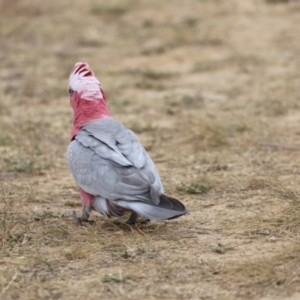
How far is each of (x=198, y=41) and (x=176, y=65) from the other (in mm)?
907

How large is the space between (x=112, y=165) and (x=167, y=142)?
2.53 m

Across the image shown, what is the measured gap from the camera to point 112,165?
16.6 ft

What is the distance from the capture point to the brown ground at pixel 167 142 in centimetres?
436

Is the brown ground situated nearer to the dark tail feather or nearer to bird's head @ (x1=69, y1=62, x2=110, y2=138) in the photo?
the dark tail feather

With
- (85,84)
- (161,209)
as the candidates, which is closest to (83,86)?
(85,84)

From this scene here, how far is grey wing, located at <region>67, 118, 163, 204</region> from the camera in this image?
493 cm

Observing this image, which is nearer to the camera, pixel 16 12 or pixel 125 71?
pixel 125 71

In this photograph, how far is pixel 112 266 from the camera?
450 cm

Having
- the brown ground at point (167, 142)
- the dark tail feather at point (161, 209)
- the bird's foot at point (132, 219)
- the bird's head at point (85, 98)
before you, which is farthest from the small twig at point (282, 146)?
the dark tail feather at point (161, 209)

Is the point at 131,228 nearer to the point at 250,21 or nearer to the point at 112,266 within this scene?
the point at 112,266

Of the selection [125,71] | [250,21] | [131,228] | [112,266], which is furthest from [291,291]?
[250,21]

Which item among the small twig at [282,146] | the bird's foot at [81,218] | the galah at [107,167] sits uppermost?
the galah at [107,167]

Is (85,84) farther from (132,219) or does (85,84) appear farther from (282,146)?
(282,146)

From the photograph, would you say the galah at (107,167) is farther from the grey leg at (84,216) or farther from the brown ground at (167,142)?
the brown ground at (167,142)
